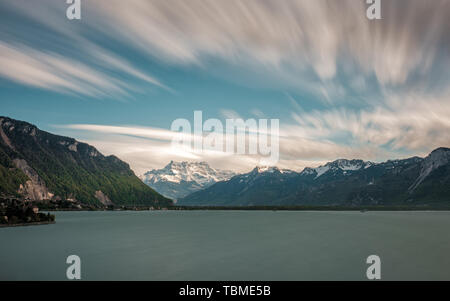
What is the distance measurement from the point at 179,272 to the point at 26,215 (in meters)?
134

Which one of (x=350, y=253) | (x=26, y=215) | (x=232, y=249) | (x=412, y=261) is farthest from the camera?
(x=26, y=215)

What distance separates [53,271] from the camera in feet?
152

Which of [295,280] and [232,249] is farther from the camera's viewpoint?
[232,249]

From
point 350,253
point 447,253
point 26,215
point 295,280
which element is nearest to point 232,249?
point 350,253
